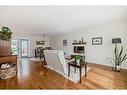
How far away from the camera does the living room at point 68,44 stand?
320cm

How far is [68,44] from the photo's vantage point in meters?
7.96

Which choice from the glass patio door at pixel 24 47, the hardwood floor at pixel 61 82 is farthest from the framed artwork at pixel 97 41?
the glass patio door at pixel 24 47

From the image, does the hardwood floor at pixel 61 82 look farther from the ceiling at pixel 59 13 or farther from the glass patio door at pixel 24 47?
the glass patio door at pixel 24 47

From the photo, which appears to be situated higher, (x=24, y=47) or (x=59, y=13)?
(x=59, y=13)

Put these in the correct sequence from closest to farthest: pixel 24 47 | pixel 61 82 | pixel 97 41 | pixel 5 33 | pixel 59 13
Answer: pixel 61 82
pixel 59 13
pixel 5 33
pixel 97 41
pixel 24 47

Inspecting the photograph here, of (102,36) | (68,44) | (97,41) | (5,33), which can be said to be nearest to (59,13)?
(5,33)

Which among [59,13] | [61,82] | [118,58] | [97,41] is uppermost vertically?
[59,13]

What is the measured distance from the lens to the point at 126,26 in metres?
4.79

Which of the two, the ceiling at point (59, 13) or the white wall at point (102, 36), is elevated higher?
the ceiling at point (59, 13)

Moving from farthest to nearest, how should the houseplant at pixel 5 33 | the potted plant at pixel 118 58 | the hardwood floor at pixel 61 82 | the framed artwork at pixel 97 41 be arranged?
the framed artwork at pixel 97 41 < the potted plant at pixel 118 58 < the houseplant at pixel 5 33 < the hardwood floor at pixel 61 82

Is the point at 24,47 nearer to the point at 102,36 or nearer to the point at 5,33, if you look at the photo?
the point at 5,33

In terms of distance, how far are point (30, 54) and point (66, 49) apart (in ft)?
8.94

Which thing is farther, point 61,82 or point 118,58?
point 118,58
